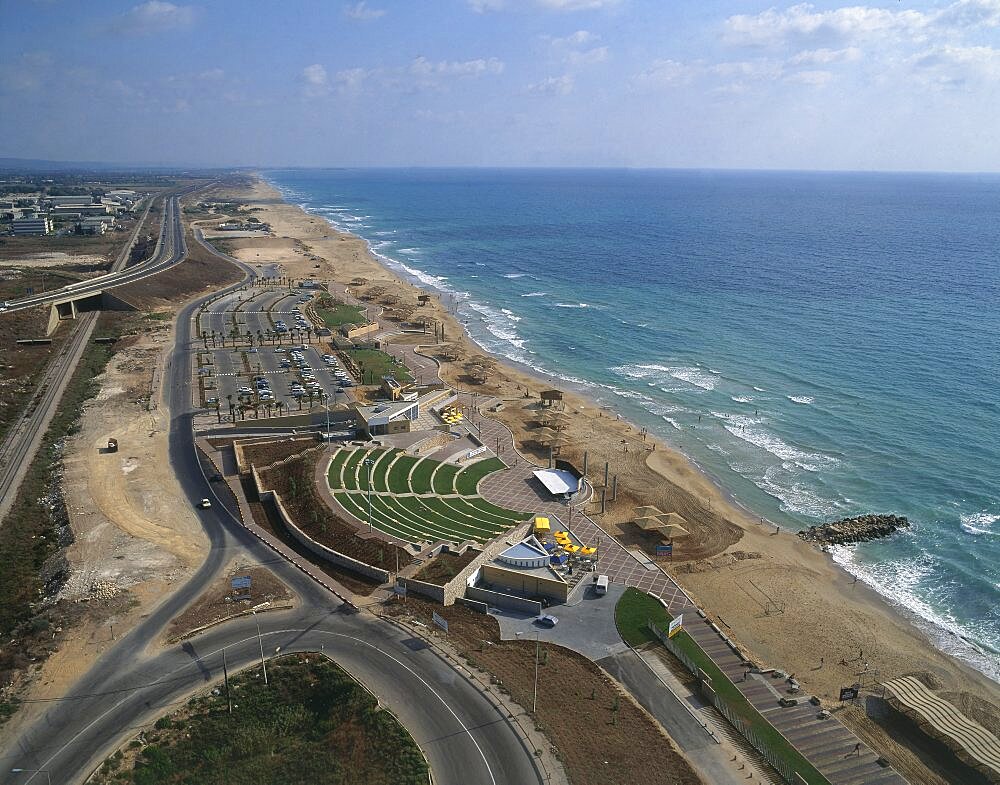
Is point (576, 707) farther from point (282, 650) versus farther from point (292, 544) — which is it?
point (292, 544)

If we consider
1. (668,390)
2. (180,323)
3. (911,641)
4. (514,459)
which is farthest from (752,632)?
(180,323)

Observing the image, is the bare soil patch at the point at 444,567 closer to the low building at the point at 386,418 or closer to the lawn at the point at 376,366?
the low building at the point at 386,418

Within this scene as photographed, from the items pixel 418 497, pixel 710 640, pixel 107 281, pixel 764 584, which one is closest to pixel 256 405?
pixel 418 497

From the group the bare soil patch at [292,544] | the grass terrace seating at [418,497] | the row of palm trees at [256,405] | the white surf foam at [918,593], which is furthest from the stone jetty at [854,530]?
the row of palm trees at [256,405]

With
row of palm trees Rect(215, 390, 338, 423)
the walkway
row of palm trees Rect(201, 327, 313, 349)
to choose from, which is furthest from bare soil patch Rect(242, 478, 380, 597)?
row of palm trees Rect(201, 327, 313, 349)

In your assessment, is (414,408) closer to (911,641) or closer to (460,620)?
(460,620)
